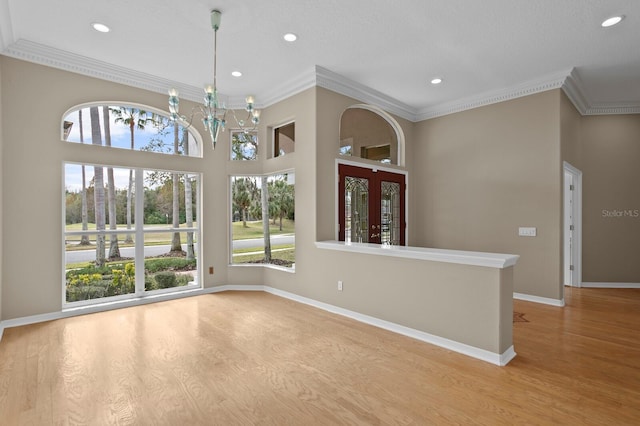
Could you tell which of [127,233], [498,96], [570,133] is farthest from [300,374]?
[570,133]

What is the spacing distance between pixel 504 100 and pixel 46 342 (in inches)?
A: 261

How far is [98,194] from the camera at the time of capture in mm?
4434

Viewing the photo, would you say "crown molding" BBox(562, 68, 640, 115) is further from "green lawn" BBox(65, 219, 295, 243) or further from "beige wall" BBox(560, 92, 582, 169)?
"green lawn" BBox(65, 219, 295, 243)

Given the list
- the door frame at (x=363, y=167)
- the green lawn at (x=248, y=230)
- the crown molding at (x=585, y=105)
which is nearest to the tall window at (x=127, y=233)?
the green lawn at (x=248, y=230)

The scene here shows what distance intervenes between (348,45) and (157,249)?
3905mm

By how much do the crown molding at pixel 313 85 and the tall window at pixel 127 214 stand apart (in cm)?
48

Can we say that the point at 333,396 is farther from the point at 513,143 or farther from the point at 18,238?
the point at 513,143

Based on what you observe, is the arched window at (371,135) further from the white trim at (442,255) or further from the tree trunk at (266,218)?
the white trim at (442,255)

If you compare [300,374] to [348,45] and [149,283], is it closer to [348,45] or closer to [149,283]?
[149,283]

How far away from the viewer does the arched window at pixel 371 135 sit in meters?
5.09

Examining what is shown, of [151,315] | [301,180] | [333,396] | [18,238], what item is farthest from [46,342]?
[301,180]

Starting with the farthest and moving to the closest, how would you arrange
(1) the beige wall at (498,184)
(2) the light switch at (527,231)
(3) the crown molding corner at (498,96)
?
(2) the light switch at (527,231), (1) the beige wall at (498,184), (3) the crown molding corner at (498,96)

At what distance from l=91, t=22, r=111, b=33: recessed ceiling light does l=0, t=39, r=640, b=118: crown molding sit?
27.0 inches

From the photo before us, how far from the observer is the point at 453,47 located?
379 centimetres
